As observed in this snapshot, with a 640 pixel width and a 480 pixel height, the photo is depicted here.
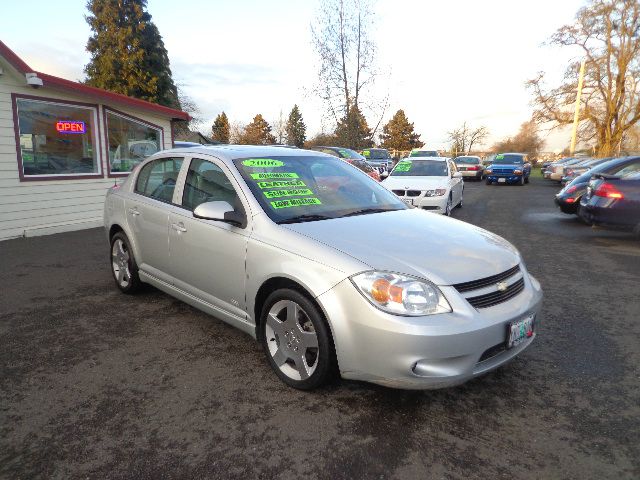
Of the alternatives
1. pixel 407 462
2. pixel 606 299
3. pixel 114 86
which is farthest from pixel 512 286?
pixel 114 86

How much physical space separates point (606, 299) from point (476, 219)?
6.40 m

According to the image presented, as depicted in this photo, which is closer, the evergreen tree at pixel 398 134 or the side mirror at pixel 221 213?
the side mirror at pixel 221 213

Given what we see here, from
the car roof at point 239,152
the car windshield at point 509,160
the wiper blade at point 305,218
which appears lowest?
the wiper blade at point 305,218

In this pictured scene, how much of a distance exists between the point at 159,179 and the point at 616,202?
7210mm

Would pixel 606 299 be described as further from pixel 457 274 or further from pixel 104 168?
pixel 104 168

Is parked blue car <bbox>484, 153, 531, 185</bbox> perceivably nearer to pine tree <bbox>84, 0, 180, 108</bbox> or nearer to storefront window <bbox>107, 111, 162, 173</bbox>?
storefront window <bbox>107, 111, 162, 173</bbox>

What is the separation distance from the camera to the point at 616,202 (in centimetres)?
751

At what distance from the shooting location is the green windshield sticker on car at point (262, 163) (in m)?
3.69

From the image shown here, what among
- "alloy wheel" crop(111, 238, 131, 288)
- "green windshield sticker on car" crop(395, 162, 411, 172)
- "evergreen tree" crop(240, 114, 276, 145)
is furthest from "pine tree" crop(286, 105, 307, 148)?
"alloy wheel" crop(111, 238, 131, 288)

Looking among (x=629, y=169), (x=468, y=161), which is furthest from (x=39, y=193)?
(x=468, y=161)

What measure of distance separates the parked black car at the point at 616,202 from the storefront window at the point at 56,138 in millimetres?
9934

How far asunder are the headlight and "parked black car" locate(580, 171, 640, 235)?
6590 millimetres

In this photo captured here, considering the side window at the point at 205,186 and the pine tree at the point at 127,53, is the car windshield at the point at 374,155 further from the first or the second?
the side window at the point at 205,186

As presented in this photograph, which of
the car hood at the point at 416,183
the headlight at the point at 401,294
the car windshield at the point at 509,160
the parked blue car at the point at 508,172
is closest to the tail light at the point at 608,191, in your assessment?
the car hood at the point at 416,183
